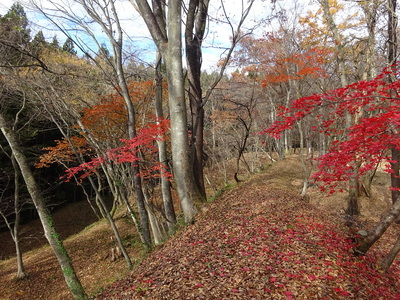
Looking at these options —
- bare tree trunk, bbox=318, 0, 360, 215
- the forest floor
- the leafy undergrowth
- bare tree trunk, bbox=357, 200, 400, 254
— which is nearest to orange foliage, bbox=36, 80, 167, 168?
the forest floor

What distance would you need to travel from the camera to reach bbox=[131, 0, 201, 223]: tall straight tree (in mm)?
5074

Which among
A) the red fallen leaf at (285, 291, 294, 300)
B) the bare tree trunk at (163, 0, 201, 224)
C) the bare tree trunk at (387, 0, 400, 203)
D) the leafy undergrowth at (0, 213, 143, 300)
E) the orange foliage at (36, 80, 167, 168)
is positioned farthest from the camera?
the orange foliage at (36, 80, 167, 168)

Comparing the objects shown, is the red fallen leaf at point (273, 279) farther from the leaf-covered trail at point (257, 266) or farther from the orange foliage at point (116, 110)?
the orange foliage at point (116, 110)

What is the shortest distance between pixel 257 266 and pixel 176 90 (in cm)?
372

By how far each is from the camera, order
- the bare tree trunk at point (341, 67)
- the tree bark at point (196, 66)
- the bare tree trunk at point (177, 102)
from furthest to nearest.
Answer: the bare tree trunk at point (341, 67) < the tree bark at point (196, 66) < the bare tree trunk at point (177, 102)

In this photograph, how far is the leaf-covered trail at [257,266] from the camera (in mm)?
3414

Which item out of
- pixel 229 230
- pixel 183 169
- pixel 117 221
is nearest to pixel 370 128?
pixel 229 230

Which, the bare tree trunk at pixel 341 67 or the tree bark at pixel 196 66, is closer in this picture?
the tree bark at pixel 196 66

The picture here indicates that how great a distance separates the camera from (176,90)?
5.20 meters

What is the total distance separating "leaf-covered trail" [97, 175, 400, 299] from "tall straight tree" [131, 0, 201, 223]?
1.02m

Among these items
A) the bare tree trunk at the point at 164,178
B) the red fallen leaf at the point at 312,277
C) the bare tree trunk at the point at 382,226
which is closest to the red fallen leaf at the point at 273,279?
the red fallen leaf at the point at 312,277

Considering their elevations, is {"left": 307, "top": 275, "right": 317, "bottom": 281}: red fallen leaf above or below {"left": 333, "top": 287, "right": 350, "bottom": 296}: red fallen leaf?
above

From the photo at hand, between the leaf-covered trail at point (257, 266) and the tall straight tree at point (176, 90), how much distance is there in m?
1.02

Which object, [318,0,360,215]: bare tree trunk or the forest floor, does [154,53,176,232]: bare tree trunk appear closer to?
the forest floor
